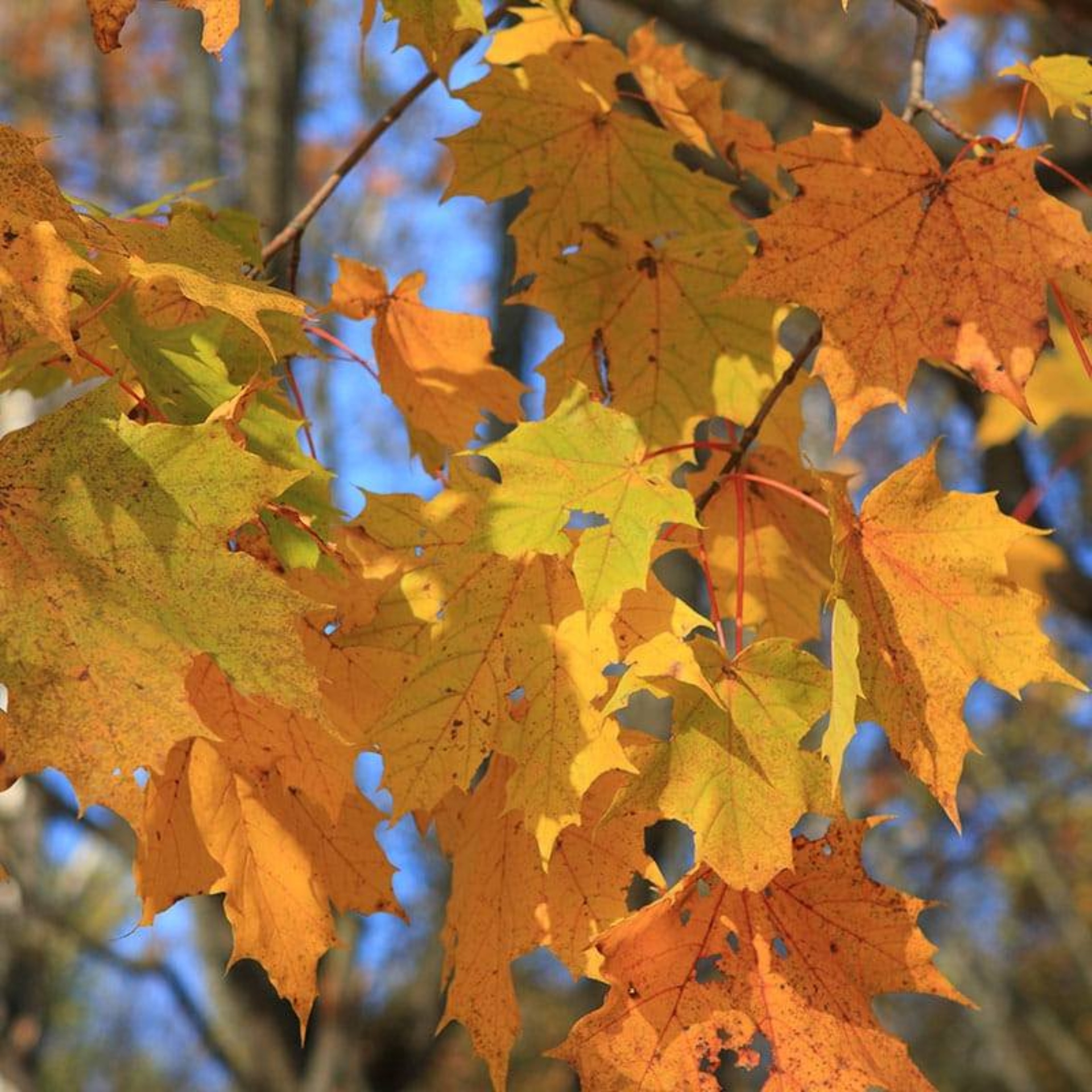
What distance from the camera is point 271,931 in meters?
1.29

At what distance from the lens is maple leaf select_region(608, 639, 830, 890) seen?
112 centimetres

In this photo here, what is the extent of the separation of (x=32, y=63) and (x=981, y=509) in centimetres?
1071

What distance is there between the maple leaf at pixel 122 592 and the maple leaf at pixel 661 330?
64 cm

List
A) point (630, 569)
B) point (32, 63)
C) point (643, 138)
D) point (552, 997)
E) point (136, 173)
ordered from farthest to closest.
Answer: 1. point (552, 997)
2. point (32, 63)
3. point (136, 173)
4. point (643, 138)
5. point (630, 569)

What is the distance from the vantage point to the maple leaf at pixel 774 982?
1215 millimetres

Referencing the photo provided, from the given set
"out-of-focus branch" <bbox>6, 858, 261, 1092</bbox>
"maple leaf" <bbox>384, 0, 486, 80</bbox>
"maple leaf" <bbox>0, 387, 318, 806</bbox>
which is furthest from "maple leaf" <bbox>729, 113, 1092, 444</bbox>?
"out-of-focus branch" <bbox>6, 858, 261, 1092</bbox>

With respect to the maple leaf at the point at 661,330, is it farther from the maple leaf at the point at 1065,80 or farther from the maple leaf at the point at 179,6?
the maple leaf at the point at 179,6

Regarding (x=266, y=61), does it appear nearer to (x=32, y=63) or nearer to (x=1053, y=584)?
(x=1053, y=584)

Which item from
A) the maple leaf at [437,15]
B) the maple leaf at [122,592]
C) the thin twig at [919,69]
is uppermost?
the maple leaf at [437,15]

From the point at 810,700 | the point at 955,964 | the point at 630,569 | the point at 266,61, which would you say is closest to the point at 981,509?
the point at 810,700

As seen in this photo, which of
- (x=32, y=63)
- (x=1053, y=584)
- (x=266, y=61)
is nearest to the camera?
(x=1053, y=584)

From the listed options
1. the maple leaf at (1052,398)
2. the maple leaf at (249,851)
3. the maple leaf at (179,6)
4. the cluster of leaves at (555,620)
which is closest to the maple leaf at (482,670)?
the cluster of leaves at (555,620)

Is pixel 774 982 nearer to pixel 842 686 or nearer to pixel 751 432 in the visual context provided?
pixel 842 686

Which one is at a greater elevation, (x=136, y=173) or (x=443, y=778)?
(x=443, y=778)
